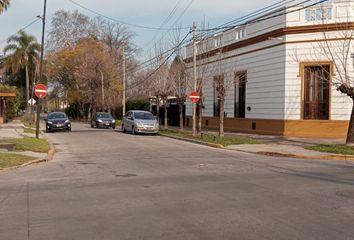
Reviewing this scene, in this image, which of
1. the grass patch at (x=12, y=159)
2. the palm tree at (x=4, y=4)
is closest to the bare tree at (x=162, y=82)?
the palm tree at (x=4, y=4)

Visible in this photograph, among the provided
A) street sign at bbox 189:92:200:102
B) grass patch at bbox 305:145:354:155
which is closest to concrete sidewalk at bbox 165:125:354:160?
grass patch at bbox 305:145:354:155

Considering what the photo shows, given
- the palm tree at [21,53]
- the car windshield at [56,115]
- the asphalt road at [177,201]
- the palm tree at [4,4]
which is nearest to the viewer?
the asphalt road at [177,201]

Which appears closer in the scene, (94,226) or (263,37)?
(94,226)

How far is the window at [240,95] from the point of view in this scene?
109 ft

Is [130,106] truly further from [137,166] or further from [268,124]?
[137,166]

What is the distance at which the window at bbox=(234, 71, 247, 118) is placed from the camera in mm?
33250

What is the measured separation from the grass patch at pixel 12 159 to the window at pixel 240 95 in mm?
19038

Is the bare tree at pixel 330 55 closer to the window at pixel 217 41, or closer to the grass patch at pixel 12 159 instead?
the window at pixel 217 41

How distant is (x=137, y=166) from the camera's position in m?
14.8

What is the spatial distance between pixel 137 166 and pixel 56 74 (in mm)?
58942

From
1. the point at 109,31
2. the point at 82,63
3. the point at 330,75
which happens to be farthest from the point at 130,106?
the point at 330,75

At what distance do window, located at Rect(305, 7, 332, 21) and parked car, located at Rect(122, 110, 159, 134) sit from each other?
40.0 feet

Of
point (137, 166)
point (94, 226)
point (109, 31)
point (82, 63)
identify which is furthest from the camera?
point (109, 31)

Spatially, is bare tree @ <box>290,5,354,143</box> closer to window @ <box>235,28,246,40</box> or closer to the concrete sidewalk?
the concrete sidewalk
